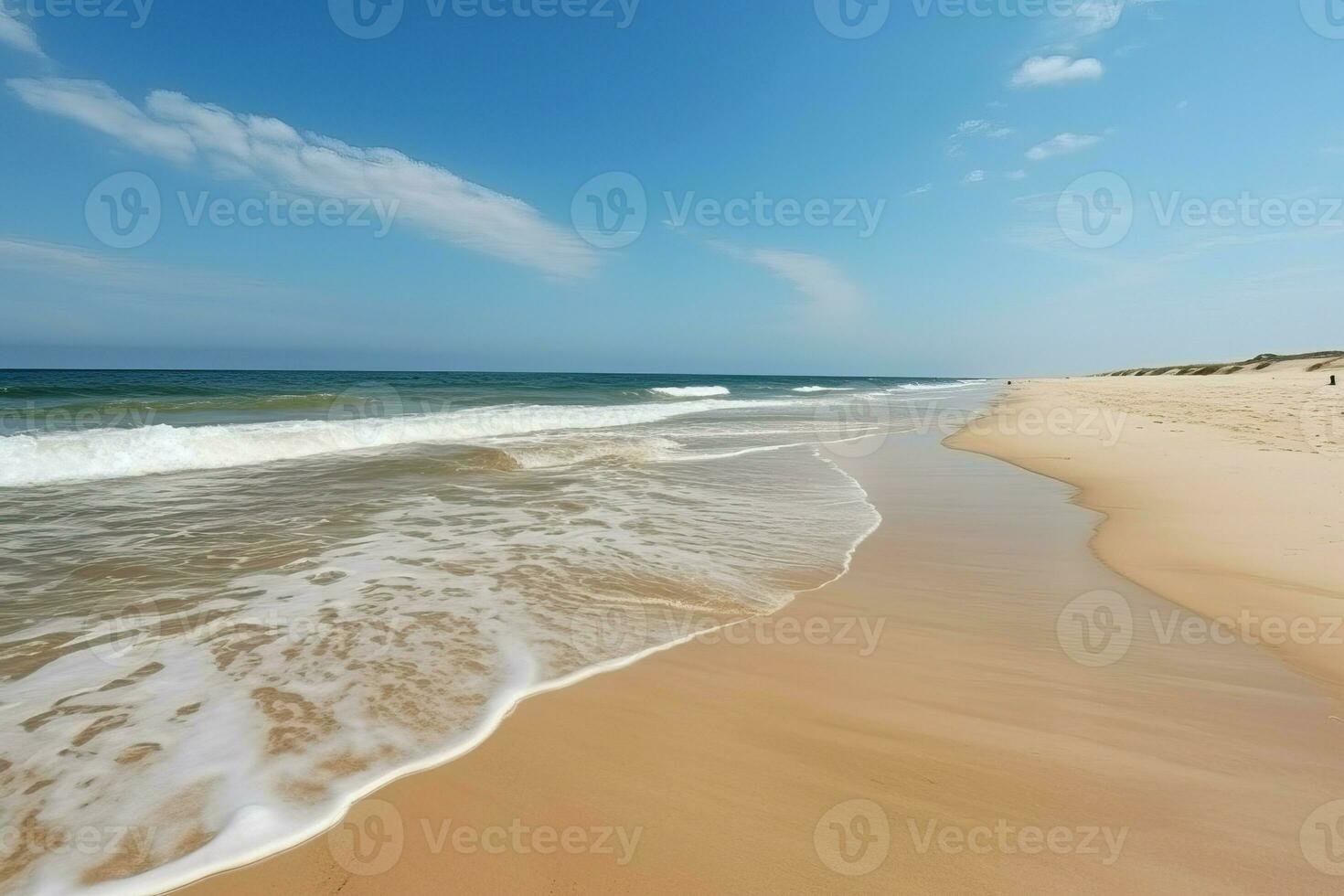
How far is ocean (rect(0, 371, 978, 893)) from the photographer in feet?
6.87

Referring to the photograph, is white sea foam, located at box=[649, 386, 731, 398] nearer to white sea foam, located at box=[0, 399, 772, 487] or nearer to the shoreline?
white sea foam, located at box=[0, 399, 772, 487]

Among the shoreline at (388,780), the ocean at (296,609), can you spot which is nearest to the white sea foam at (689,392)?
the ocean at (296,609)

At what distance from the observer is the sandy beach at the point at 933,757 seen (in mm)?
1805

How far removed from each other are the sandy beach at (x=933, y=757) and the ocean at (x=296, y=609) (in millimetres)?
306

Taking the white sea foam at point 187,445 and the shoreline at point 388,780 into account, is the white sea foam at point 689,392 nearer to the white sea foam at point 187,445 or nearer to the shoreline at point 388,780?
the white sea foam at point 187,445

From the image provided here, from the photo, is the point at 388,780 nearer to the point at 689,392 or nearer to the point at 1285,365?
the point at 689,392

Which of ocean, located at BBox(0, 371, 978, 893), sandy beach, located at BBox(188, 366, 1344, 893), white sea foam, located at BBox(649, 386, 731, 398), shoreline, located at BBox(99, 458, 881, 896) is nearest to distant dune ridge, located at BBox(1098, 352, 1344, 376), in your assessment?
white sea foam, located at BBox(649, 386, 731, 398)

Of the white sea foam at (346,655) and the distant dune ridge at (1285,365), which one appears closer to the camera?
the white sea foam at (346,655)

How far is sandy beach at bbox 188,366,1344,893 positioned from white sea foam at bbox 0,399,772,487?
10.3 metres

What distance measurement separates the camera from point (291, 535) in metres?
5.68

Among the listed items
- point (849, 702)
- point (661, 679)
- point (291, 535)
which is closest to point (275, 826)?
point (661, 679)

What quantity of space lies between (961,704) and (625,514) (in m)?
4.28

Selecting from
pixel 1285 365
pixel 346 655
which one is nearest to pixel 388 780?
pixel 346 655

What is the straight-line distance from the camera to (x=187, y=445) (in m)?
10.4
